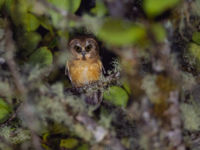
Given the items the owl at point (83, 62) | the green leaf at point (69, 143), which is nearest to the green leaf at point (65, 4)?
the green leaf at point (69, 143)

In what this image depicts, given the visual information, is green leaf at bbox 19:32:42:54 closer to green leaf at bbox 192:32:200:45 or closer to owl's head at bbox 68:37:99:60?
green leaf at bbox 192:32:200:45

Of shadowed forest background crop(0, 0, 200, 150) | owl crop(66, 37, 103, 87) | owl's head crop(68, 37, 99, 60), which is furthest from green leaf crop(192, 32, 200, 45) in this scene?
owl's head crop(68, 37, 99, 60)

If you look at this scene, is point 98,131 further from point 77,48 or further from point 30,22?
point 77,48

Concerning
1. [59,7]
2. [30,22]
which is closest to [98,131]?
[59,7]

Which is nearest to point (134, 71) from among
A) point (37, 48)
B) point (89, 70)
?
point (37, 48)

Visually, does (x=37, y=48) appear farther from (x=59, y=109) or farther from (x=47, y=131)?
(x=59, y=109)
